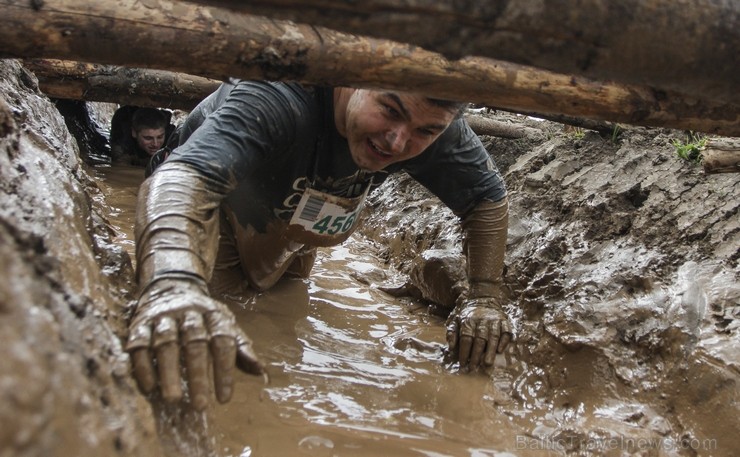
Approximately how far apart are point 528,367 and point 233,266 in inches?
53.6

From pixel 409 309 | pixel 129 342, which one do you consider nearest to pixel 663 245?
pixel 409 309

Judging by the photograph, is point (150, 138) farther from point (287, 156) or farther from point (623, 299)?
point (623, 299)

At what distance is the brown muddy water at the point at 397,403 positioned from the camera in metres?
1.79

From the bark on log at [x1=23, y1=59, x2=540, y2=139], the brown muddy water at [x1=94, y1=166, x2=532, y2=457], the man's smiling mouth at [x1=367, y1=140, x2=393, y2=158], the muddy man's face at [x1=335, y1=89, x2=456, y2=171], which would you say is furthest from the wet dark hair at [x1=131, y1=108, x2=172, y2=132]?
the man's smiling mouth at [x1=367, y1=140, x2=393, y2=158]

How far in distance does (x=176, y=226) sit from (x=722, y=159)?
1.52m

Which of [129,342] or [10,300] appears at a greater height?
[10,300]

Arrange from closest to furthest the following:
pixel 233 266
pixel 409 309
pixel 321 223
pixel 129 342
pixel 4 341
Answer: pixel 4 341, pixel 129 342, pixel 321 223, pixel 233 266, pixel 409 309

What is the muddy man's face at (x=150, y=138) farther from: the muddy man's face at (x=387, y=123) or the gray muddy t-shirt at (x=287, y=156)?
the muddy man's face at (x=387, y=123)

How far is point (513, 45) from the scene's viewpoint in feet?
3.35

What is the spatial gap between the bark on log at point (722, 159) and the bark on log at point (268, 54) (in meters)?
0.45

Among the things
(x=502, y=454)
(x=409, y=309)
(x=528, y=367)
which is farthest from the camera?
(x=409, y=309)

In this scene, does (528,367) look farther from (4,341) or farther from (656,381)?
(4,341)

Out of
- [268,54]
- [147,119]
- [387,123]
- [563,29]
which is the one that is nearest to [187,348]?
[268,54]

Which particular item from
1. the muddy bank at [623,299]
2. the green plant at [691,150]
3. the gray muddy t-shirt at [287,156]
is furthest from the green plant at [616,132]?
the gray muddy t-shirt at [287,156]
